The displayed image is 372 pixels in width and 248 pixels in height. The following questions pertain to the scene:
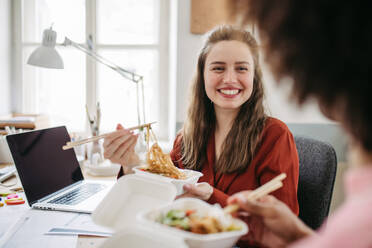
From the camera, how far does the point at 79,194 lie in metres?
1.34

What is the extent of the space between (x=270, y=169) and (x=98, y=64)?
76.3 inches

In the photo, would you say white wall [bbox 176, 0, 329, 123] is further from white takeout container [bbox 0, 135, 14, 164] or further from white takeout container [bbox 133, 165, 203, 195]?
white takeout container [bbox 0, 135, 14, 164]

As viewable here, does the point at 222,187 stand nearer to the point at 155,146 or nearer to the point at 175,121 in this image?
the point at 155,146

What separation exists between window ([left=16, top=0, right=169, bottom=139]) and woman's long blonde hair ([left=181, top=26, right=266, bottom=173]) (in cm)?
115

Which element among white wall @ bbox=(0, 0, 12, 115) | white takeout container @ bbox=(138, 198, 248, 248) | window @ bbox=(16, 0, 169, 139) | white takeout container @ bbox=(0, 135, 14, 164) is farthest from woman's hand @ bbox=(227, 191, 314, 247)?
white wall @ bbox=(0, 0, 12, 115)

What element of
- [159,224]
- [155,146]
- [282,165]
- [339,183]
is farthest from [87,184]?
[339,183]

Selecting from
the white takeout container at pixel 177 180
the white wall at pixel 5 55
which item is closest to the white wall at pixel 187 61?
the white takeout container at pixel 177 180

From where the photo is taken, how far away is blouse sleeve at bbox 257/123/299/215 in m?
1.11

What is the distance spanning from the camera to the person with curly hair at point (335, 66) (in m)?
0.36

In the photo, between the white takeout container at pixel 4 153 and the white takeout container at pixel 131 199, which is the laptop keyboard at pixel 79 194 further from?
the white takeout container at pixel 4 153

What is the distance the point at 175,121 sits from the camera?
2098 millimetres

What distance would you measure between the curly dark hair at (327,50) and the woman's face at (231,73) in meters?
0.87

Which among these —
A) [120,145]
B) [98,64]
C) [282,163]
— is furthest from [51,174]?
[98,64]

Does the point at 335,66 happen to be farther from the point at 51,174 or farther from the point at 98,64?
the point at 98,64
